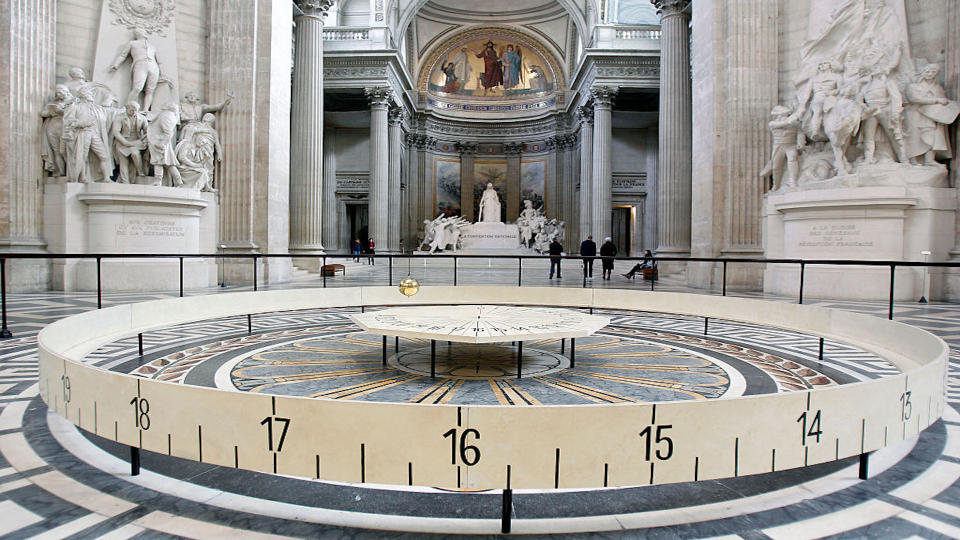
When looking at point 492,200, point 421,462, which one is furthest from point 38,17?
point 492,200

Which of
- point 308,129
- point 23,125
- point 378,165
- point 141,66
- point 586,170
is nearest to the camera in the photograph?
point 23,125

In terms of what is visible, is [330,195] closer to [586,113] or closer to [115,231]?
[586,113]

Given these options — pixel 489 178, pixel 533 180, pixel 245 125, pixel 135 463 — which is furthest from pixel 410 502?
pixel 489 178

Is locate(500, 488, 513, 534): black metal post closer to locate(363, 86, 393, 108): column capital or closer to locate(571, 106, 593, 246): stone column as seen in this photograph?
locate(571, 106, 593, 246): stone column

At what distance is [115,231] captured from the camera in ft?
30.6

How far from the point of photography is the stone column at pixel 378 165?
23188mm

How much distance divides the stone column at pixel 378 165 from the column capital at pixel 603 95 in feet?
Answer: 29.2

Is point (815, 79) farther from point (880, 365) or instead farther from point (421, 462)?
point (421, 462)

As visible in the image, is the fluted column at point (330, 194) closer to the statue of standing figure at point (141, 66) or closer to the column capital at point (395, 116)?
the column capital at point (395, 116)

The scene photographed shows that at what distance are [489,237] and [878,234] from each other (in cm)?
1722

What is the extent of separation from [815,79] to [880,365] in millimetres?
7321

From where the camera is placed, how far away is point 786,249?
32.0 feet

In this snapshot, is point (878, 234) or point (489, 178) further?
point (489, 178)

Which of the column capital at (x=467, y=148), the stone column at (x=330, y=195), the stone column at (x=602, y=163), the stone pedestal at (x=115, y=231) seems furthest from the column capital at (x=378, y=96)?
the stone pedestal at (x=115, y=231)
